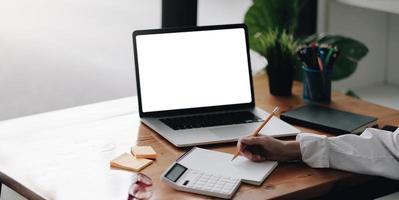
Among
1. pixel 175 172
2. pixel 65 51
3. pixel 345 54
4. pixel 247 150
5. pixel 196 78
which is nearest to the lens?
pixel 175 172

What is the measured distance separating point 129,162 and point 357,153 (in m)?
0.54

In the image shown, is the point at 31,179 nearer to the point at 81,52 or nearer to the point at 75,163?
the point at 75,163

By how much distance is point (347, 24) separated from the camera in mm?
3100

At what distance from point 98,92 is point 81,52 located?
160mm

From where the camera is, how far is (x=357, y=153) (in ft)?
5.64

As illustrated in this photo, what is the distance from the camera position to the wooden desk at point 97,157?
1603 millimetres

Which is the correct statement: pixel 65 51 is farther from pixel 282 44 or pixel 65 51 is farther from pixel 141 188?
pixel 141 188

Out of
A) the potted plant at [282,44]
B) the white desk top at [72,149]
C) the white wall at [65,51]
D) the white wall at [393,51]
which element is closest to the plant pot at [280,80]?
the potted plant at [282,44]

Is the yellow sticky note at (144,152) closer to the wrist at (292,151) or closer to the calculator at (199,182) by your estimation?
the calculator at (199,182)

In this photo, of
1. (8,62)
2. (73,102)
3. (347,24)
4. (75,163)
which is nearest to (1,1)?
(8,62)

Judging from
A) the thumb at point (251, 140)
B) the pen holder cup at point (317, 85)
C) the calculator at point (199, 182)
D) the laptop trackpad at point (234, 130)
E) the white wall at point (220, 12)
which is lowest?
the calculator at point (199, 182)

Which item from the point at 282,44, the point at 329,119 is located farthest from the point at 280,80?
the point at 329,119

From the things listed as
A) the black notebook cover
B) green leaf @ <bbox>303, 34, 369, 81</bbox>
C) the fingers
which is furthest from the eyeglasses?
green leaf @ <bbox>303, 34, 369, 81</bbox>

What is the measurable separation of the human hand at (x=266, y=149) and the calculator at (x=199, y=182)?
137 millimetres
